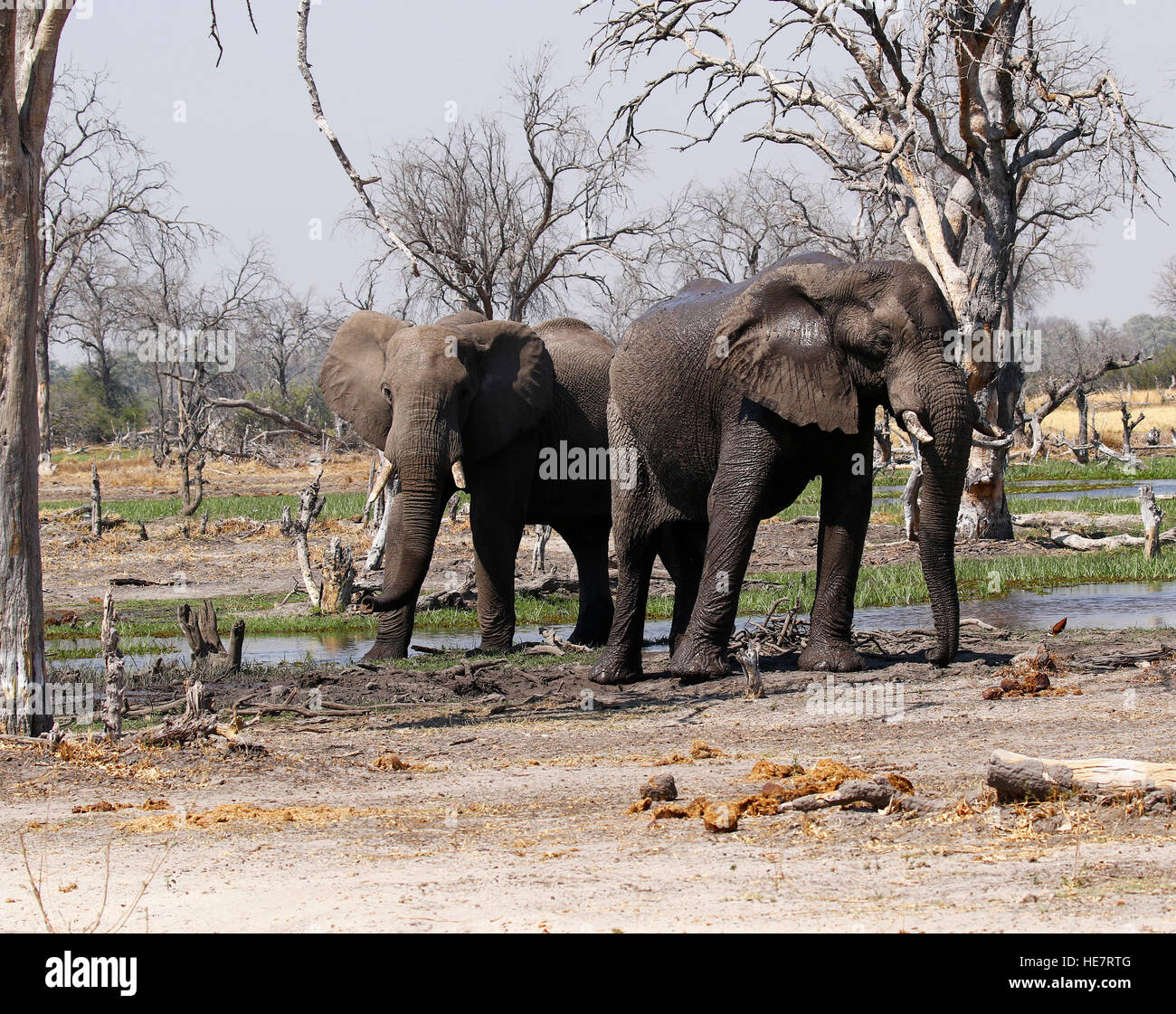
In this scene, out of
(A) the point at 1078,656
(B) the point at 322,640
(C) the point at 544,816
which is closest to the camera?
(C) the point at 544,816

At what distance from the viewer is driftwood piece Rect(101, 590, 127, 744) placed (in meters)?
9.23

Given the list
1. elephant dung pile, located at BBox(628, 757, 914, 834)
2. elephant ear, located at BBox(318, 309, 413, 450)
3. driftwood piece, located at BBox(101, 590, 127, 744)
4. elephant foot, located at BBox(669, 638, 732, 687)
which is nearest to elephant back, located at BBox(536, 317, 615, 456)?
elephant ear, located at BBox(318, 309, 413, 450)

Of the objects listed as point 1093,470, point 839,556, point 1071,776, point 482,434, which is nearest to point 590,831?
point 1071,776

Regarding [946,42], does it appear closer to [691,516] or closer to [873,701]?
[691,516]

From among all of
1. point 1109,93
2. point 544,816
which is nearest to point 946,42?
point 1109,93

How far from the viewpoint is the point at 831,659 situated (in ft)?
39.2

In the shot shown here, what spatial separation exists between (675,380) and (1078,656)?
3.85 meters

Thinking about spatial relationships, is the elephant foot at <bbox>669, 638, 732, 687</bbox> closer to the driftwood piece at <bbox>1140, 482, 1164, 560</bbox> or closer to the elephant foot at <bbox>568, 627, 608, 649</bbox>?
the elephant foot at <bbox>568, 627, 608, 649</bbox>

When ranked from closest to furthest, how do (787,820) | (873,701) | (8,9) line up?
(787,820) < (8,9) < (873,701)

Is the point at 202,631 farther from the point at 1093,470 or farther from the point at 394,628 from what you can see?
the point at 1093,470

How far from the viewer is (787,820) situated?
6.78 m

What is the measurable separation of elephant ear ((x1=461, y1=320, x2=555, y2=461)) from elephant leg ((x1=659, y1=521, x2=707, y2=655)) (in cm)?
227

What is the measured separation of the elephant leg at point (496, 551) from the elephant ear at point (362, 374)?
1387 millimetres
